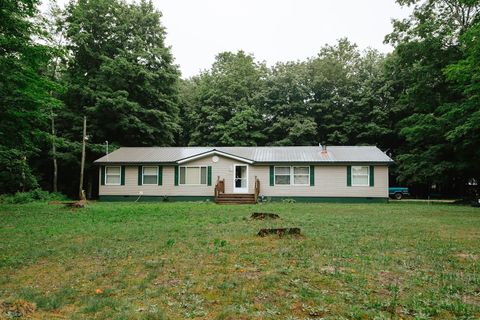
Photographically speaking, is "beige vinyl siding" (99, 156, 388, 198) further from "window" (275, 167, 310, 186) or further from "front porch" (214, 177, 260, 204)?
"front porch" (214, 177, 260, 204)

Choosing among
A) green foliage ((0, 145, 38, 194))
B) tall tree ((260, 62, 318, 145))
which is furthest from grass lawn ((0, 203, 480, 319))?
tall tree ((260, 62, 318, 145))

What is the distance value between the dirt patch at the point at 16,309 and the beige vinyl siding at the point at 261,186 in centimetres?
1698

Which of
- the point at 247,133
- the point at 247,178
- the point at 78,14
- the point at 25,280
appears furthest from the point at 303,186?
the point at 78,14

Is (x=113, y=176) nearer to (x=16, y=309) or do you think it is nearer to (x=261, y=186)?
(x=261, y=186)

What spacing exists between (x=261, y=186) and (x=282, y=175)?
1487 mm

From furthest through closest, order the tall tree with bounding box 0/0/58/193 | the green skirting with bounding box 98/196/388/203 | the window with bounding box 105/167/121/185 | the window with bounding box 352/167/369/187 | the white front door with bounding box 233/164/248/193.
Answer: the window with bounding box 105/167/121/185 → the white front door with bounding box 233/164/248/193 → the window with bounding box 352/167/369/187 → the green skirting with bounding box 98/196/388/203 → the tall tree with bounding box 0/0/58/193

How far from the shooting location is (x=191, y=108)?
1335 inches

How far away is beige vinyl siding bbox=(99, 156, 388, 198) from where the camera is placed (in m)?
20.0

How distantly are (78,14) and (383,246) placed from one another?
26899mm

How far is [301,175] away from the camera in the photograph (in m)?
20.6

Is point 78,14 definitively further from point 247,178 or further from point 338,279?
point 338,279

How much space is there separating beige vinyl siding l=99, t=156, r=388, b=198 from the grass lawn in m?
11.3

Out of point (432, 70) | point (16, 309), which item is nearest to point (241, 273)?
point (16, 309)

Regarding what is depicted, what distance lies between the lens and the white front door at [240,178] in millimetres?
20672
